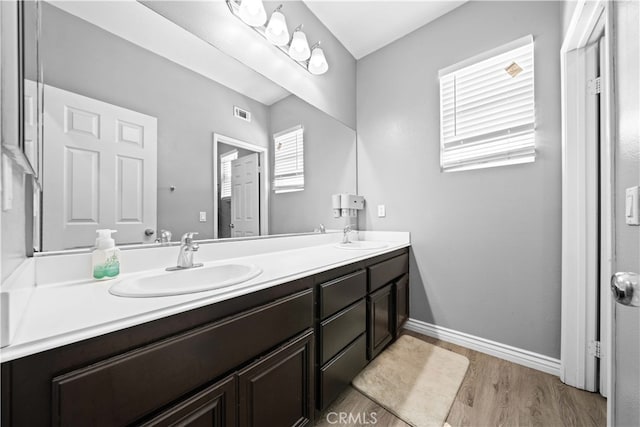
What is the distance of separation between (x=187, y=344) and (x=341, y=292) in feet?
2.50

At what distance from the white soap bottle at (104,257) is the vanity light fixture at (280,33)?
1.36 m

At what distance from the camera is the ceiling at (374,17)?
6.22 feet

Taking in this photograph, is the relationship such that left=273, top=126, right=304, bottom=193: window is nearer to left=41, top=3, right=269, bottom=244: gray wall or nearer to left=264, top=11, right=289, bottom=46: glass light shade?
left=41, top=3, right=269, bottom=244: gray wall

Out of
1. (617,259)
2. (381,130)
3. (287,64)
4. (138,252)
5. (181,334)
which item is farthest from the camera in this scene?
(381,130)

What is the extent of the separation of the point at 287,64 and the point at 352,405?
2.17 m

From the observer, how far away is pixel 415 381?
1480 mm

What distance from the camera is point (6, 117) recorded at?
525mm

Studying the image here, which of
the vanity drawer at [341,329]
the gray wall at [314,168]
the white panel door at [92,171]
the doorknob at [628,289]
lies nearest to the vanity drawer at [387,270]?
the vanity drawer at [341,329]

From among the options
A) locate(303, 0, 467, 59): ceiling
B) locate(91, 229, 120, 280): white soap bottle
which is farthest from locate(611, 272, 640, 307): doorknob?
locate(303, 0, 467, 59): ceiling

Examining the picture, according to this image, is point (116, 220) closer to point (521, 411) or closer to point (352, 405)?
point (352, 405)

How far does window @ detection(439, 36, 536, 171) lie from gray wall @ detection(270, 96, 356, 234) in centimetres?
82

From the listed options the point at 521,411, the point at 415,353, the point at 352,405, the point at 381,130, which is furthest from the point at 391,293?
the point at 381,130

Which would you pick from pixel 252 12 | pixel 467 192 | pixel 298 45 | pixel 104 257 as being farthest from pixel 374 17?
pixel 104 257

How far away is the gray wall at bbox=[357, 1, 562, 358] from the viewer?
1562 mm
